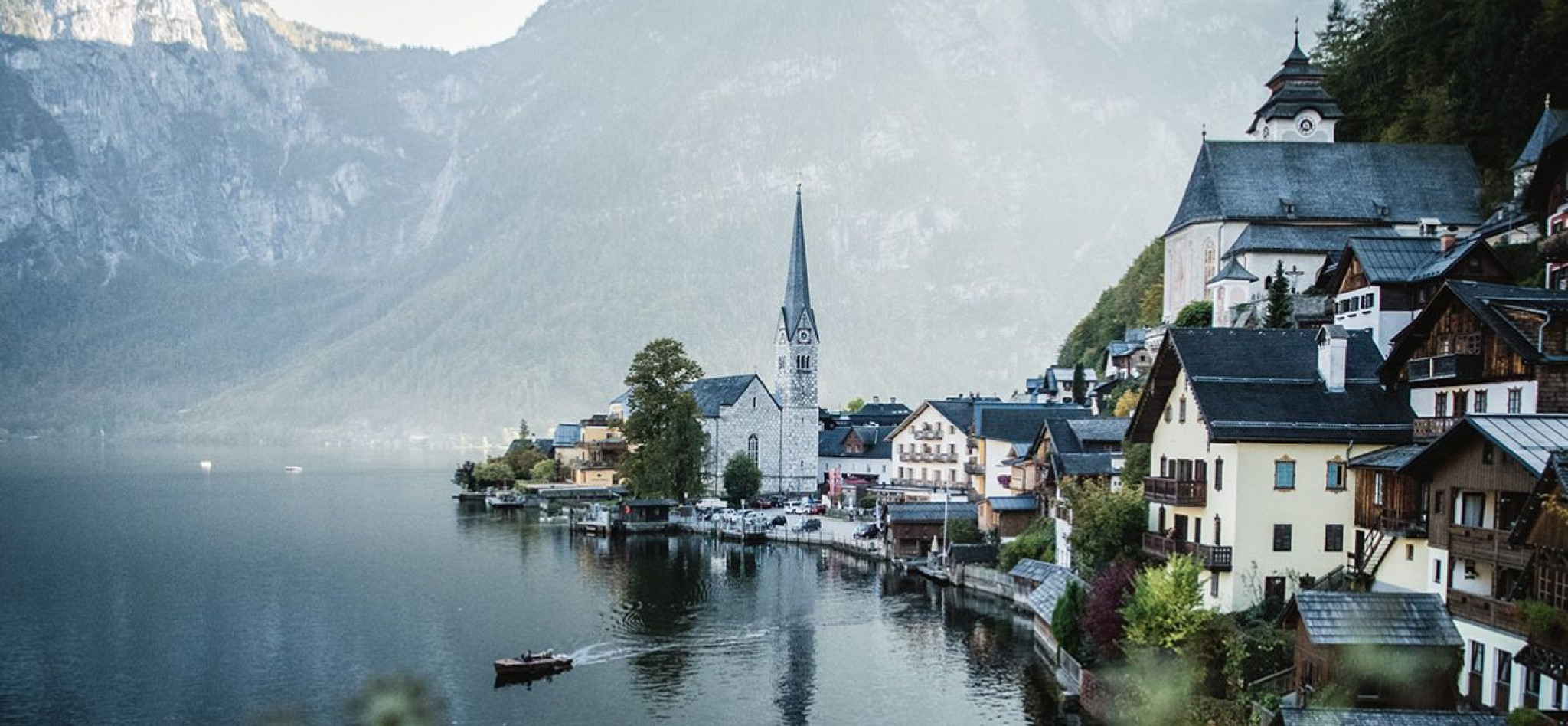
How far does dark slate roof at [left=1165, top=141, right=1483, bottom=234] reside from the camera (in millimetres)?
76625

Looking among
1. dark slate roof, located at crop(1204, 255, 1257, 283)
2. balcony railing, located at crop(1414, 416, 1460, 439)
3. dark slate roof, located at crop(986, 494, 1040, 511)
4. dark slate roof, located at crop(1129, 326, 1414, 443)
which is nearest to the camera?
balcony railing, located at crop(1414, 416, 1460, 439)

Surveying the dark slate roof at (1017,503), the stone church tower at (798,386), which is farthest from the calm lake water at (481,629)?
the stone church tower at (798,386)

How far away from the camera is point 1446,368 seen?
37.8 metres

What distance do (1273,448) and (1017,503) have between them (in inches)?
1274

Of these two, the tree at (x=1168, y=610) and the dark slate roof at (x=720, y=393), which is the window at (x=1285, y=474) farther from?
the dark slate roof at (x=720, y=393)

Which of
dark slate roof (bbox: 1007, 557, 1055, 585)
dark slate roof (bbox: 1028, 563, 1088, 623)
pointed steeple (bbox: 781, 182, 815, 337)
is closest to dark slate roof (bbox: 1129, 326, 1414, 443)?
dark slate roof (bbox: 1028, 563, 1088, 623)

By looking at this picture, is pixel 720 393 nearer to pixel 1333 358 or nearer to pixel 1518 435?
pixel 1333 358

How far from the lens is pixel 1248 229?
3051 inches

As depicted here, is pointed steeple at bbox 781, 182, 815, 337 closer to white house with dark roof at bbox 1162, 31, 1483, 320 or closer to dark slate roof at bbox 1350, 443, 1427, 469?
white house with dark roof at bbox 1162, 31, 1483, 320

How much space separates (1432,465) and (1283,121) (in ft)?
206

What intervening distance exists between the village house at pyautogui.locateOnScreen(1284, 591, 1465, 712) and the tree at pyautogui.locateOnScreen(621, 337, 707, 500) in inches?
3093

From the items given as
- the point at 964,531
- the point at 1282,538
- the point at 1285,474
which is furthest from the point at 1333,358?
the point at 964,531

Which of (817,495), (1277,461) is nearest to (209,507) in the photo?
(817,495)

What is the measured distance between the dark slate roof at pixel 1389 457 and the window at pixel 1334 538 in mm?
2215
